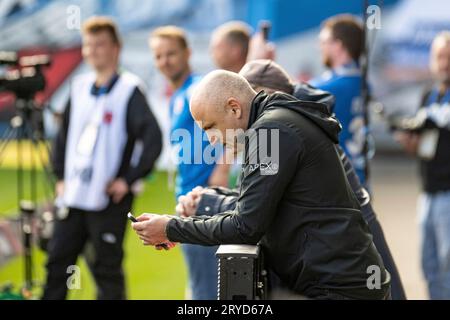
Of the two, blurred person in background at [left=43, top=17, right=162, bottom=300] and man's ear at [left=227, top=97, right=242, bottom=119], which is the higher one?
man's ear at [left=227, top=97, right=242, bottom=119]

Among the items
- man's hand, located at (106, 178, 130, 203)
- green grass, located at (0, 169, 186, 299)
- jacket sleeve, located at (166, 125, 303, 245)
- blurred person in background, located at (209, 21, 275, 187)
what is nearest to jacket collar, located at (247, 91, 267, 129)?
jacket sleeve, located at (166, 125, 303, 245)

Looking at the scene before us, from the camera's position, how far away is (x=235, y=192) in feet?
13.8

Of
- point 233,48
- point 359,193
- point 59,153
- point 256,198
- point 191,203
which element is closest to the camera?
point 256,198

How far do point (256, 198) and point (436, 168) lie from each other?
3318 millimetres

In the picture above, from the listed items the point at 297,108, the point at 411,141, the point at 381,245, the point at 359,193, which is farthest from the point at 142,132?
the point at 297,108

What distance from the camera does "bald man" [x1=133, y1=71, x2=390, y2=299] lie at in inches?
132

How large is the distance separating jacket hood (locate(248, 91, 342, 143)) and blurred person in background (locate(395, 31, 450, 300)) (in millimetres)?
2922

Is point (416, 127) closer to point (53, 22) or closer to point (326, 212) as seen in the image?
point (326, 212)

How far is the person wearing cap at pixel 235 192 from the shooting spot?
161 inches

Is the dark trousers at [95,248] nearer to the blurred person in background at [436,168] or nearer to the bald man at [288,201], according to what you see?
the blurred person in background at [436,168]

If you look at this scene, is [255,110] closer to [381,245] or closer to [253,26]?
[381,245]

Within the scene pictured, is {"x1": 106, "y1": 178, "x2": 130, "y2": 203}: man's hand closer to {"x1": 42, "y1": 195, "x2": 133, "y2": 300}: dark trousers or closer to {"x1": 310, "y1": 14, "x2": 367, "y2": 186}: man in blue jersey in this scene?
{"x1": 42, "y1": 195, "x2": 133, "y2": 300}: dark trousers
